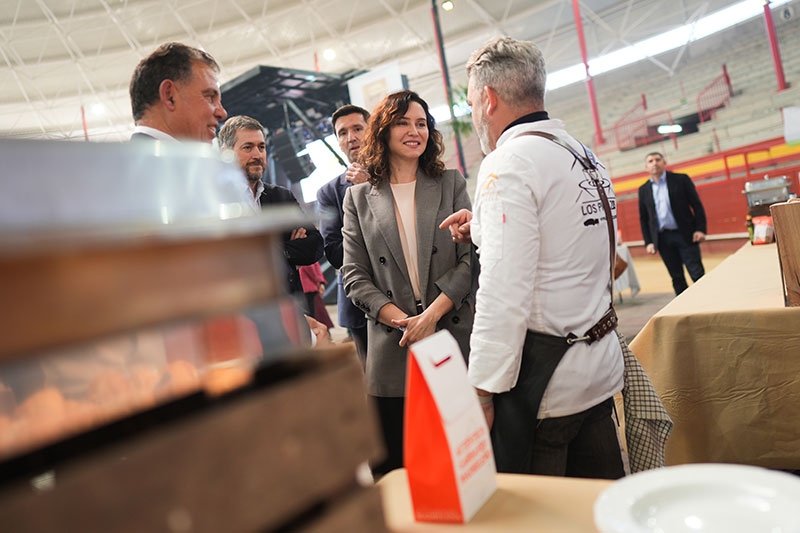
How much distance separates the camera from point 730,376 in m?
2.22

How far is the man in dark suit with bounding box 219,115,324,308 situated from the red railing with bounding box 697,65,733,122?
15.2 m

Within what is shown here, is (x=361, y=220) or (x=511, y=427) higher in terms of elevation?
(x=361, y=220)

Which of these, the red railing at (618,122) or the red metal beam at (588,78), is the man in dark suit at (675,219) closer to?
the red metal beam at (588,78)

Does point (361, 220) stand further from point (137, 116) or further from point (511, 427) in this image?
point (511, 427)

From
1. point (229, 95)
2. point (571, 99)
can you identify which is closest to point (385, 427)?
point (229, 95)

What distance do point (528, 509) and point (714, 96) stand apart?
1759 cm

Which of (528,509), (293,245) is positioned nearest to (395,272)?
(293,245)

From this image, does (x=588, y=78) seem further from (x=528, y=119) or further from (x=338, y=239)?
(x=528, y=119)

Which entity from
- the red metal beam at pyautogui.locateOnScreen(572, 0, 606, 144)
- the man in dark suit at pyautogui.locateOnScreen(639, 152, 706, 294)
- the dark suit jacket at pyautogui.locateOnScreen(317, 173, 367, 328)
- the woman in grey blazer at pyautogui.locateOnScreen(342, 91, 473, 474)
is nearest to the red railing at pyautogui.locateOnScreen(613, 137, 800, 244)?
the red metal beam at pyautogui.locateOnScreen(572, 0, 606, 144)

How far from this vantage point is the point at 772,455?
220cm

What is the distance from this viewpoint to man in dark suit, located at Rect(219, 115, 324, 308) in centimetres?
216

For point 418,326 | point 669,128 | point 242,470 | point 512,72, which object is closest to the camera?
point 242,470

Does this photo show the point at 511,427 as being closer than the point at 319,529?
No

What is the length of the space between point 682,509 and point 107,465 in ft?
1.89
